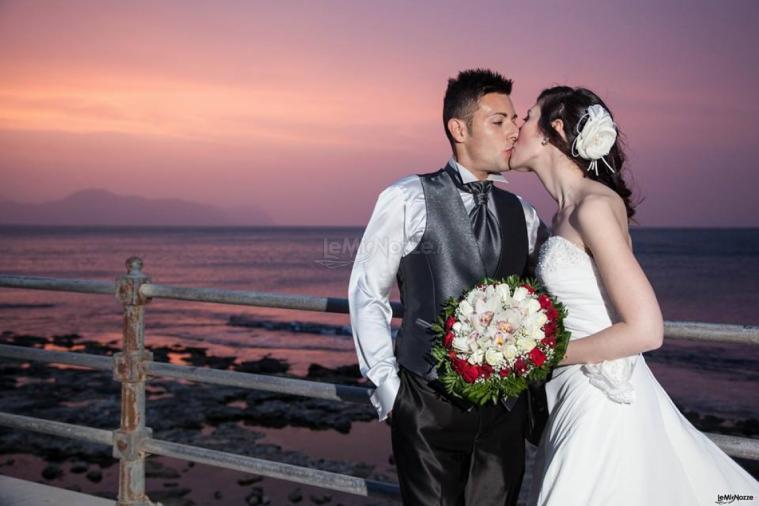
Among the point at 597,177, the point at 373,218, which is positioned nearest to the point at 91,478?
the point at 373,218

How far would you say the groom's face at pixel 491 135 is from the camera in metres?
2.81

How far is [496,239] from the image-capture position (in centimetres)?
275

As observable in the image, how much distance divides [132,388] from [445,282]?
2189mm

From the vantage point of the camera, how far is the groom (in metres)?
2.61

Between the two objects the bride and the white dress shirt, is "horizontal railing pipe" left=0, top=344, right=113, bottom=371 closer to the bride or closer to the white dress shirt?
the white dress shirt

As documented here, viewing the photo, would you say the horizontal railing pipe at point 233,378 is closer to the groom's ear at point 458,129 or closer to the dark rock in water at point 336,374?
the groom's ear at point 458,129

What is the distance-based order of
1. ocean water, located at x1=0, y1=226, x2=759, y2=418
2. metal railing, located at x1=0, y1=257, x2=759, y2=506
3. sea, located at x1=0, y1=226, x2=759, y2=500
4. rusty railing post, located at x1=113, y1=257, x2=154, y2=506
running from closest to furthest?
1. metal railing, located at x1=0, y1=257, x2=759, y2=506
2. rusty railing post, located at x1=113, y1=257, x2=154, y2=506
3. sea, located at x1=0, y1=226, x2=759, y2=500
4. ocean water, located at x1=0, y1=226, x2=759, y2=418

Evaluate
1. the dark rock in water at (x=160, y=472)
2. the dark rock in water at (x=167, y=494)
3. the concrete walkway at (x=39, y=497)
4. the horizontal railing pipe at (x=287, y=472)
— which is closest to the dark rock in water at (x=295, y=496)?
the dark rock in water at (x=167, y=494)

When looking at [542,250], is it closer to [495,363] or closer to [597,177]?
[597,177]

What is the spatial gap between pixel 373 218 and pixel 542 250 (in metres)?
0.66

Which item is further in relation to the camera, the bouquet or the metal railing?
the metal railing

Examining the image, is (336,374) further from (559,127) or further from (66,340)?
(559,127)

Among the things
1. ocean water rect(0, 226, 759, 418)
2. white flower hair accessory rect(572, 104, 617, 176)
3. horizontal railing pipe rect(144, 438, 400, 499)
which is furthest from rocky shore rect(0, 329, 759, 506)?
white flower hair accessory rect(572, 104, 617, 176)

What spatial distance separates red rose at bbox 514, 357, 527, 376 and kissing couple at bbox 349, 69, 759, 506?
29cm
